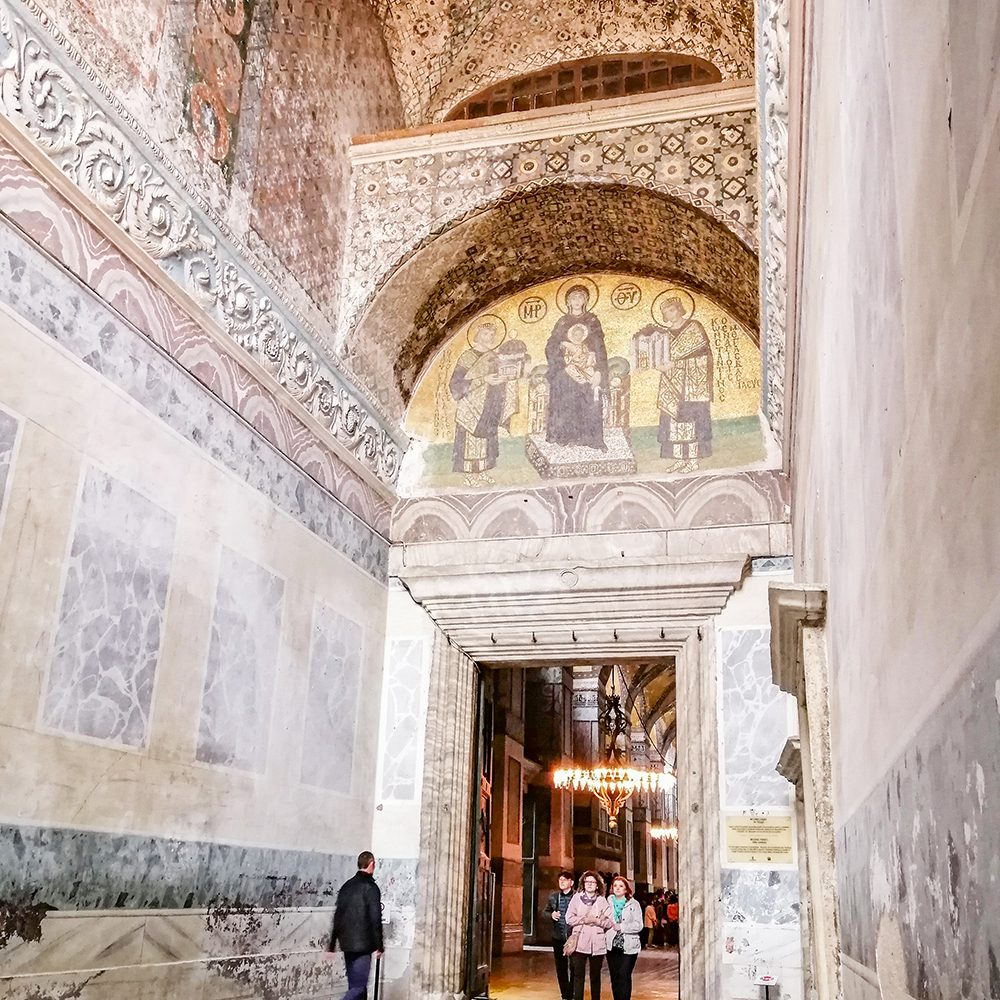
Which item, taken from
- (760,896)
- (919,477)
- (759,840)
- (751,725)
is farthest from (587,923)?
(919,477)

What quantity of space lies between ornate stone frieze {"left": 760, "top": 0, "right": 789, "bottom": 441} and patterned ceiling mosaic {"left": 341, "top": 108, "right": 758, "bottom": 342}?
1768mm

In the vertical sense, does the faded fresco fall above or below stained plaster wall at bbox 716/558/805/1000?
above

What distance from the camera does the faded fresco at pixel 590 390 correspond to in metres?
8.05

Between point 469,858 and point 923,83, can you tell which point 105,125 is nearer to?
point 923,83

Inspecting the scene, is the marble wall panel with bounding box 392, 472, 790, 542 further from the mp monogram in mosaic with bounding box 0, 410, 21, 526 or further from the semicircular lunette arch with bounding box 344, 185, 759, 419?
the mp monogram in mosaic with bounding box 0, 410, 21, 526

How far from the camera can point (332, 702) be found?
708cm

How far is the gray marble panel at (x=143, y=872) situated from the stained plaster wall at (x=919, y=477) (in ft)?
10.8

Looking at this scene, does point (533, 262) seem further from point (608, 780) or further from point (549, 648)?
point (608, 780)

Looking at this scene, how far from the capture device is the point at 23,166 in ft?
14.7

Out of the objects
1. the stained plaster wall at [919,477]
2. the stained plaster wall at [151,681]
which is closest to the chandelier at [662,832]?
the stained plaster wall at [151,681]

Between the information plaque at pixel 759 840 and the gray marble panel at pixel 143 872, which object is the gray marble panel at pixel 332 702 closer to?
the gray marble panel at pixel 143 872

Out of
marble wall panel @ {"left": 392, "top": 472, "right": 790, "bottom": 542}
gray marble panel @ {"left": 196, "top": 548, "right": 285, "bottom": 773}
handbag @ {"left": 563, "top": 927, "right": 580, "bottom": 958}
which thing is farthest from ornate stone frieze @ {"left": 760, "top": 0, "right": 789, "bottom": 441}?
handbag @ {"left": 563, "top": 927, "right": 580, "bottom": 958}

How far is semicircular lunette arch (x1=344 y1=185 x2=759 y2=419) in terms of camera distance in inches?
307

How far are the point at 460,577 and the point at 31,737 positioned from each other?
404cm
